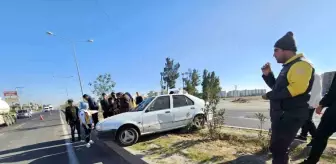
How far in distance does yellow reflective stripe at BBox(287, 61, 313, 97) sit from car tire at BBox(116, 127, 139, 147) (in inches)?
225

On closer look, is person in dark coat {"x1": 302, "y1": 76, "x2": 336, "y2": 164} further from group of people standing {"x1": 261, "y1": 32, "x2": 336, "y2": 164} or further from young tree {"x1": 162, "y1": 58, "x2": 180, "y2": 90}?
young tree {"x1": 162, "y1": 58, "x2": 180, "y2": 90}

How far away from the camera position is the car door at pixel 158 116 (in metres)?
8.18

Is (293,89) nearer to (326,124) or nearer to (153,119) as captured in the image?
(326,124)

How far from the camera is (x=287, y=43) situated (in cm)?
315

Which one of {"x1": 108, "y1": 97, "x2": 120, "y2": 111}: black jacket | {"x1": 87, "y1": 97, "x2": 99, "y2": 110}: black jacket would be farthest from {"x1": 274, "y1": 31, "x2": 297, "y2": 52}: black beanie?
{"x1": 108, "y1": 97, "x2": 120, "y2": 111}: black jacket

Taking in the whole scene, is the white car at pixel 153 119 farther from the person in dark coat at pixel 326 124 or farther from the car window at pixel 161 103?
the person in dark coat at pixel 326 124

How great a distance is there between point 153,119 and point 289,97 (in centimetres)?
574

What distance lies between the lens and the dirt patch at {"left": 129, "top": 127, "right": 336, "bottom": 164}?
466cm

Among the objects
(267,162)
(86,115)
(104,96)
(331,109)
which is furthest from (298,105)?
(104,96)

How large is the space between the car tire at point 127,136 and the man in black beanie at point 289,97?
5293mm

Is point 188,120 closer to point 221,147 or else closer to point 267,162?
point 221,147

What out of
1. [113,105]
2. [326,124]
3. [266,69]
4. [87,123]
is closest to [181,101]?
[87,123]

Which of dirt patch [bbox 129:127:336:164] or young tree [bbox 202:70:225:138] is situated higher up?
young tree [bbox 202:70:225:138]

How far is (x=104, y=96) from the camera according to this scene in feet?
39.5
